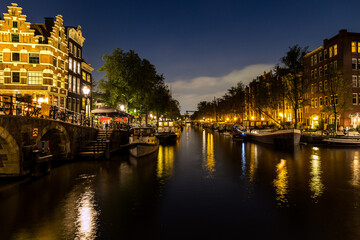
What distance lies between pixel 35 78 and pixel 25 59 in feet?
9.37

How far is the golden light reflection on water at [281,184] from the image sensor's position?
1207 centimetres

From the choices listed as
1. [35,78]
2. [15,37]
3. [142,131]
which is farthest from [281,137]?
[15,37]

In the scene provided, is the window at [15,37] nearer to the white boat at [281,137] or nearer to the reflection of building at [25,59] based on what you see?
the reflection of building at [25,59]

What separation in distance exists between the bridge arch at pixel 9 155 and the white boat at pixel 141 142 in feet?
35.4

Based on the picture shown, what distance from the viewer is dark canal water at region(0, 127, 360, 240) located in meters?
8.61

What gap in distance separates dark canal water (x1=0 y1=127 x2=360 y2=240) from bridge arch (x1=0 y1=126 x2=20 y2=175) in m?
1.51

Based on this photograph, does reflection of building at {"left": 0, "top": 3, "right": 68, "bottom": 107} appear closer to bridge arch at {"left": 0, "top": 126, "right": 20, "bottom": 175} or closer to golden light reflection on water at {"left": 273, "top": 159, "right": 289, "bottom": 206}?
bridge arch at {"left": 0, "top": 126, "right": 20, "bottom": 175}

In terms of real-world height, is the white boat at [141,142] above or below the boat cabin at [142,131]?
below

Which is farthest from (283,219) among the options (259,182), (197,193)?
(259,182)

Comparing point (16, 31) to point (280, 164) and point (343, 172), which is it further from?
point (343, 172)

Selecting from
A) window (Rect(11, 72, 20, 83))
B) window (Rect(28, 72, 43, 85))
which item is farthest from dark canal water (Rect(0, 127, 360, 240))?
window (Rect(11, 72, 20, 83))

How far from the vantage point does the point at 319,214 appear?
10047mm

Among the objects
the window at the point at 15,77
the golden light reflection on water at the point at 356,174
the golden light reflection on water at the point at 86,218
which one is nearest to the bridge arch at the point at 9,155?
the golden light reflection on water at the point at 86,218

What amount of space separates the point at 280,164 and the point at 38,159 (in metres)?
20.3
